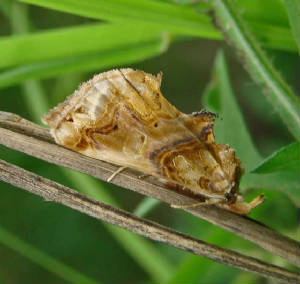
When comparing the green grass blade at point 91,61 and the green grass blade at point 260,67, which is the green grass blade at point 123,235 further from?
the green grass blade at point 260,67

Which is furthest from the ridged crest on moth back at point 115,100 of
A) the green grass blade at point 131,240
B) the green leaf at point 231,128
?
the green grass blade at point 131,240

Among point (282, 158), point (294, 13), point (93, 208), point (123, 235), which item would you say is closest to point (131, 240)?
point (123, 235)

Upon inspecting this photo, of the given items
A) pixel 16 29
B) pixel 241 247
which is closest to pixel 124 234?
pixel 241 247

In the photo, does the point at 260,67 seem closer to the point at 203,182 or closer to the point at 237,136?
the point at 237,136

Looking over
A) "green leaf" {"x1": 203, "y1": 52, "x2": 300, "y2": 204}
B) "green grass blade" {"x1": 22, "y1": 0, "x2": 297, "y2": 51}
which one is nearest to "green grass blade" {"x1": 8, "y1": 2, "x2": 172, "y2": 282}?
"green leaf" {"x1": 203, "y1": 52, "x2": 300, "y2": 204}

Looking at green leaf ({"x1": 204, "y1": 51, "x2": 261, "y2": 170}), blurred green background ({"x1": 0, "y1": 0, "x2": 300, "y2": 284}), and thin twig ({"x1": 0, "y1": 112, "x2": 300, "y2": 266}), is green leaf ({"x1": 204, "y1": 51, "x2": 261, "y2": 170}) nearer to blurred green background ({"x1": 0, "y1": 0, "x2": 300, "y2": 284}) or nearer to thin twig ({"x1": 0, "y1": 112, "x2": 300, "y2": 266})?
blurred green background ({"x1": 0, "y1": 0, "x2": 300, "y2": 284})

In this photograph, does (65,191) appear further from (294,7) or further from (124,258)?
(124,258)
